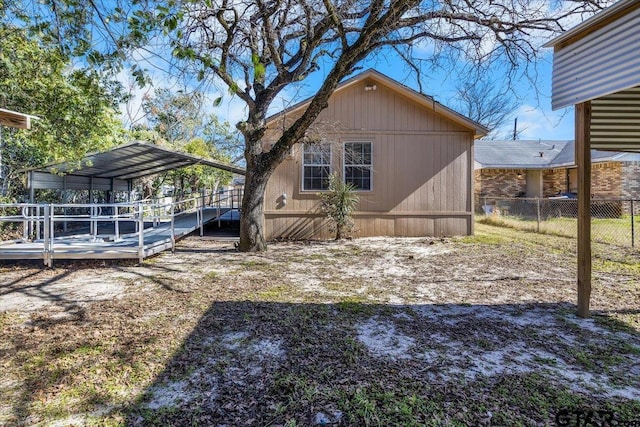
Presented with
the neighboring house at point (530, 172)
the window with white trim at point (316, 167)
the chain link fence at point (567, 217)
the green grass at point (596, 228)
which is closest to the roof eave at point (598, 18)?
the window with white trim at point (316, 167)

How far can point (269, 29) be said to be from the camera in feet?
22.8

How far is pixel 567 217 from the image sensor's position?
1404 cm

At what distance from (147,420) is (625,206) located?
736 inches

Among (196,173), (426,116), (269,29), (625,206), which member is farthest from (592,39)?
(196,173)

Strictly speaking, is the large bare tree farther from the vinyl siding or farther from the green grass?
the green grass

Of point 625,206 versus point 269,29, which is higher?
point 269,29

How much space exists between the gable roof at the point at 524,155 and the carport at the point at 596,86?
43.0 feet

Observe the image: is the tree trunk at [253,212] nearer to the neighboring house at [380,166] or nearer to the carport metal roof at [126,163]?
the neighboring house at [380,166]

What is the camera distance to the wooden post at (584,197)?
12.4 ft

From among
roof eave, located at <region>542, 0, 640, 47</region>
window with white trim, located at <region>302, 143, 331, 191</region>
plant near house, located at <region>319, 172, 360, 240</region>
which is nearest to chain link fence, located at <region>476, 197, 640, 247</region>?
plant near house, located at <region>319, 172, 360, 240</region>

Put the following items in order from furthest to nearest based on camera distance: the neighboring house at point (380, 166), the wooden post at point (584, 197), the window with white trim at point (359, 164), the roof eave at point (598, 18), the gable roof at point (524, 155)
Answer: the gable roof at point (524, 155) < the window with white trim at point (359, 164) < the neighboring house at point (380, 166) < the wooden post at point (584, 197) < the roof eave at point (598, 18)

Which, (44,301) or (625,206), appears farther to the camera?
(625,206)

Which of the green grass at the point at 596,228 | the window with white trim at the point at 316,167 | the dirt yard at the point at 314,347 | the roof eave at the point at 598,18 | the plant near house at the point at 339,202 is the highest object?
the roof eave at the point at 598,18

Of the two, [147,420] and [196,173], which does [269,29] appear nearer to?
[147,420]
